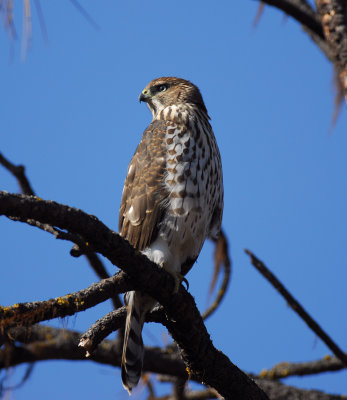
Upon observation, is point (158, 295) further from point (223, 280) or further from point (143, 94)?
point (143, 94)

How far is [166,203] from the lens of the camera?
399 centimetres

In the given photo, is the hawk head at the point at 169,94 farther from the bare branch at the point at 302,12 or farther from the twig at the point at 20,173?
the twig at the point at 20,173

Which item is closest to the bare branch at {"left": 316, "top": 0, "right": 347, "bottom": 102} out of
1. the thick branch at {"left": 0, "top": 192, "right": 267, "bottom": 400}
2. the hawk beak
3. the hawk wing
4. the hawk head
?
the hawk head

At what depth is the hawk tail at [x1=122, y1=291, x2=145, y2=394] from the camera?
12.1 feet

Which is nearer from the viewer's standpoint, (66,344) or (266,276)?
(266,276)

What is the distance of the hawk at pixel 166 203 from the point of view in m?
3.82

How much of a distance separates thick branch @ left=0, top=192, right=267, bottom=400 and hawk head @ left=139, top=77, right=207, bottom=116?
2.15m

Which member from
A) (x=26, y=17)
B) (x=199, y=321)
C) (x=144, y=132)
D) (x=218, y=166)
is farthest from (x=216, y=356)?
(x=26, y=17)

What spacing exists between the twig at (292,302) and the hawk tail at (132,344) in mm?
849

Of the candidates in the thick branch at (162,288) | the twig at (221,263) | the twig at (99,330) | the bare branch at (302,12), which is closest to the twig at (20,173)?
the twig at (99,330)

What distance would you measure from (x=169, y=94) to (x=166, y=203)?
1.55 meters

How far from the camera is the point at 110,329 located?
3.25 meters

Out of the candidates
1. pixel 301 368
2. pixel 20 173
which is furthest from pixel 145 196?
pixel 301 368

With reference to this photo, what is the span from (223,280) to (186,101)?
1.58 m
